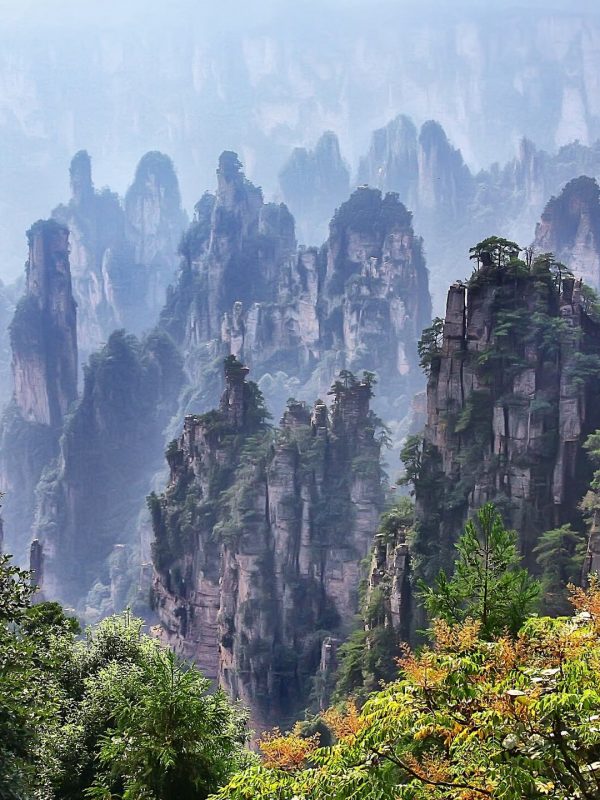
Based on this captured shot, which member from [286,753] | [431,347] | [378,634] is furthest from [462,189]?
[286,753]

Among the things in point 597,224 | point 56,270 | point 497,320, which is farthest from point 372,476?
point 56,270

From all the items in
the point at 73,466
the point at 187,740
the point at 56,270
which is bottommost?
the point at 187,740

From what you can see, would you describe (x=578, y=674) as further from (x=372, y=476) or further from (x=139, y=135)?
(x=139, y=135)

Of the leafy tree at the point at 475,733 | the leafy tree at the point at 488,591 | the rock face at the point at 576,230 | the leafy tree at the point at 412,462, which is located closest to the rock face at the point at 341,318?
the rock face at the point at 576,230

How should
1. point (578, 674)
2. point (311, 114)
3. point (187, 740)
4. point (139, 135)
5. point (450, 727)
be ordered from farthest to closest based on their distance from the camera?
point (139, 135)
point (311, 114)
point (187, 740)
point (450, 727)
point (578, 674)

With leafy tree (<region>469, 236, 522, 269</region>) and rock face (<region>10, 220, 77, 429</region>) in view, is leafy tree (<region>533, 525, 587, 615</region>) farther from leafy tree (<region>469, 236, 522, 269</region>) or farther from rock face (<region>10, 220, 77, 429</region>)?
rock face (<region>10, 220, 77, 429</region>)

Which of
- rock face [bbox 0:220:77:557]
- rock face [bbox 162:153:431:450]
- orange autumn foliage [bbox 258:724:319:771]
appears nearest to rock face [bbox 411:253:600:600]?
orange autumn foliage [bbox 258:724:319:771]
